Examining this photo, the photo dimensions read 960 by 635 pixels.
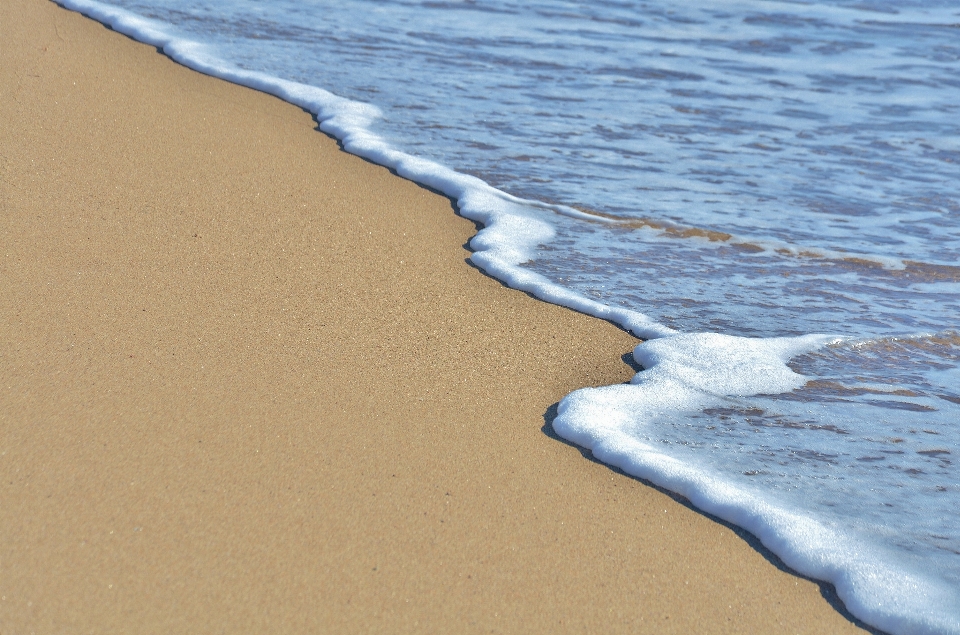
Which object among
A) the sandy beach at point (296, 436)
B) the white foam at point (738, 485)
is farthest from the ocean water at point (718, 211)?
the sandy beach at point (296, 436)

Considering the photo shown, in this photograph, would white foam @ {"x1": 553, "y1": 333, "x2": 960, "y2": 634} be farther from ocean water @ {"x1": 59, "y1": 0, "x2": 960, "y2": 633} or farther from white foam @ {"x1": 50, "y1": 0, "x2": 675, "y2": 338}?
white foam @ {"x1": 50, "y1": 0, "x2": 675, "y2": 338}

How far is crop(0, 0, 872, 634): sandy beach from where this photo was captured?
201 cm

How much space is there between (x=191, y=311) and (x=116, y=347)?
29 centimetres

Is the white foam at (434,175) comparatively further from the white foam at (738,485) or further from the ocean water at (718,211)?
the white foam at (738,485)

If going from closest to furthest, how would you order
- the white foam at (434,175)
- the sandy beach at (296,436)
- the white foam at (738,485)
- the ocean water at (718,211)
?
the sandy beach at (296,436)
the white foam at (738,485)
the ocean water at (718,211)
the white foam at (434,175)

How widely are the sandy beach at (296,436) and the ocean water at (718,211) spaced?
197 mm

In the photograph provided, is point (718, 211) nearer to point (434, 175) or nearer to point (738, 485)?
point (434, 175)

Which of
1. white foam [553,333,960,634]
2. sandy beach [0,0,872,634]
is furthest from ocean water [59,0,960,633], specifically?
sandy beach [0,0,872,634]

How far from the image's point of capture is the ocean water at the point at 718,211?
254 centimetres

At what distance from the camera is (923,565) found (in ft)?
7.42

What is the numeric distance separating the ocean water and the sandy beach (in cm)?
20

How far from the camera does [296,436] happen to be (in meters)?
2.47

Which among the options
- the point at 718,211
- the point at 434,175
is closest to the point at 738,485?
the point at 718,211

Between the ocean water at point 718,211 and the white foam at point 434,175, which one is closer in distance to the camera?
the ocean water at point 718,211
